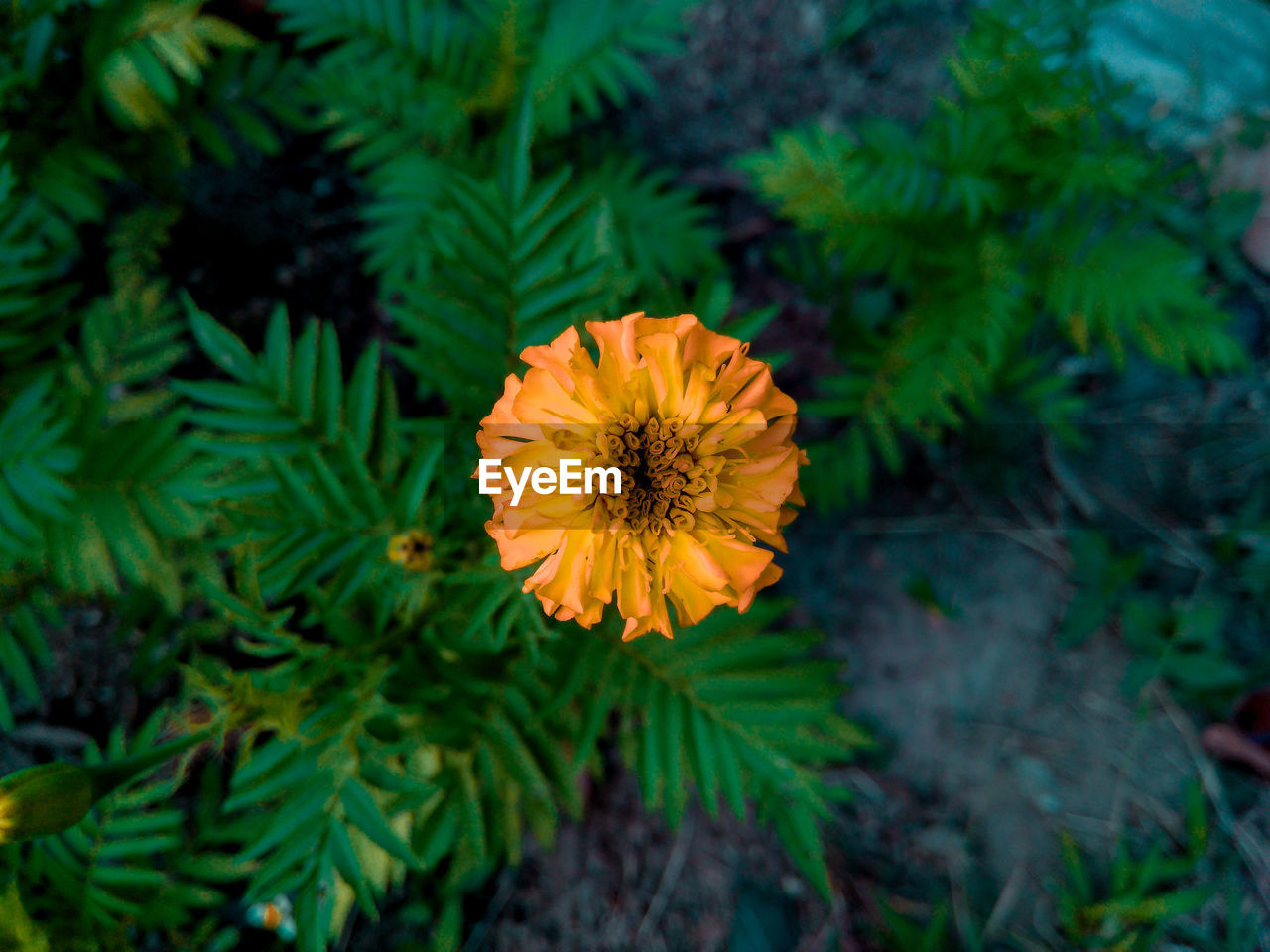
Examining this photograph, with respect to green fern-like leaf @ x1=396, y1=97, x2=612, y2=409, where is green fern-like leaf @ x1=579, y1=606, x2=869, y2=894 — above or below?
below

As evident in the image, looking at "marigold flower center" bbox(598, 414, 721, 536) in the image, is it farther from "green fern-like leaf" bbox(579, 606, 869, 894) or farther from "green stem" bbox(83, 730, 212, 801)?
"green stem" bbox(83, 730, 212, 801)

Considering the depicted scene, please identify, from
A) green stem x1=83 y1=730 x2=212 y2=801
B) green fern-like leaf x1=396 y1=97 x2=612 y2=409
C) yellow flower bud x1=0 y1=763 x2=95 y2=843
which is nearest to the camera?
yellow flower bud x1=0 y1=763 x2=95 y2=843

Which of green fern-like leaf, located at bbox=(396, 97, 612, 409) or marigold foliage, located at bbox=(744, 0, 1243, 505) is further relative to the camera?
marigold foliage, located at bbox=(744, 0, 1243, 505)

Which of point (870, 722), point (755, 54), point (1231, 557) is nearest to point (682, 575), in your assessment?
point (870, 722)

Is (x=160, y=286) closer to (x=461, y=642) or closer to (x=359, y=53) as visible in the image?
(x=359, y=53)

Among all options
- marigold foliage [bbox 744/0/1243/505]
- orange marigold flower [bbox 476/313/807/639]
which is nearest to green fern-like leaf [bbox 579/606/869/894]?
orange marigold flower [bbox 476/313/807/639]

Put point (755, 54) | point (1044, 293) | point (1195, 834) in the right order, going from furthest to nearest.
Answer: point (755, 54) → point (1195, 834) → point (1044, 293)

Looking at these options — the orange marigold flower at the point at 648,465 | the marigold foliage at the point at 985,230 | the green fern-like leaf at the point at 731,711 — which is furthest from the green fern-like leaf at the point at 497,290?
the marigold foliage at the point at 985,230
